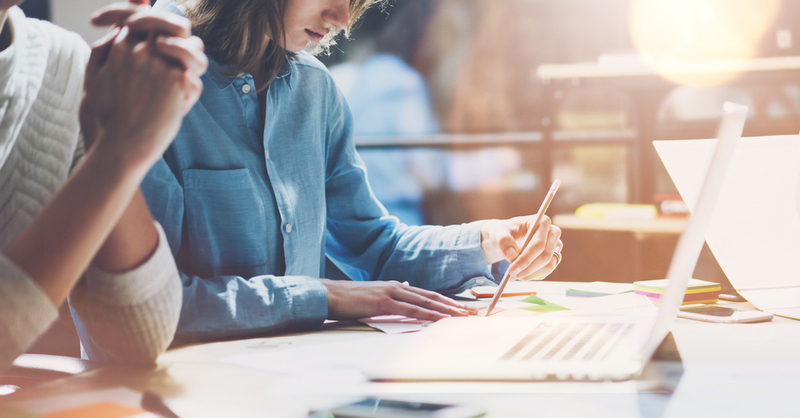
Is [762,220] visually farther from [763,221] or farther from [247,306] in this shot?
[247,306]

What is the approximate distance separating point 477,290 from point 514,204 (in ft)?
8.02

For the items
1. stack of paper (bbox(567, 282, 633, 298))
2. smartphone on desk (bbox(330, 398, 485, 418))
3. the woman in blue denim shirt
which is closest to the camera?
smartphone on desk (bbox(330, 398, 485, 418))

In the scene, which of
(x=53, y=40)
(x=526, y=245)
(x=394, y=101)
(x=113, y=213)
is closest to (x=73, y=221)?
(x=113, y=213)

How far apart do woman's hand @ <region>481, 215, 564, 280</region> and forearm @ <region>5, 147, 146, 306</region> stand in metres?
0.59

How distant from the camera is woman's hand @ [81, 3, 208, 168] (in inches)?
17.5

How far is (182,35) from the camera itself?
1.54 feet

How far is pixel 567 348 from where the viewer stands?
56 cm

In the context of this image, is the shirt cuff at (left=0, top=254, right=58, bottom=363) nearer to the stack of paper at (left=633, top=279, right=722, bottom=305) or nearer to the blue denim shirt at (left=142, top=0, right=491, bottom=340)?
the blue denim shirt at (left=142, top=0, right=491, bottom=340)

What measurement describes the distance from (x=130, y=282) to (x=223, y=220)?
33 centimetres

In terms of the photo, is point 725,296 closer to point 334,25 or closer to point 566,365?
point 566,365

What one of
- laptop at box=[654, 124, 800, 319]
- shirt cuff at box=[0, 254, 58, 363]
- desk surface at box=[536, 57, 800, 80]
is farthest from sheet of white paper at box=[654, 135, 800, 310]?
desk surface at box=[536, 57, 800, 80]

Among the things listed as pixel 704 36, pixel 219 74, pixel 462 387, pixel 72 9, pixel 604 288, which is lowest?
pixel 604 288

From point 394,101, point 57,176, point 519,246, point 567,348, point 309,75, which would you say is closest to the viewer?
point 567,348

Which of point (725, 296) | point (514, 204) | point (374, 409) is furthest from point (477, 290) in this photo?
point (514, 204)
